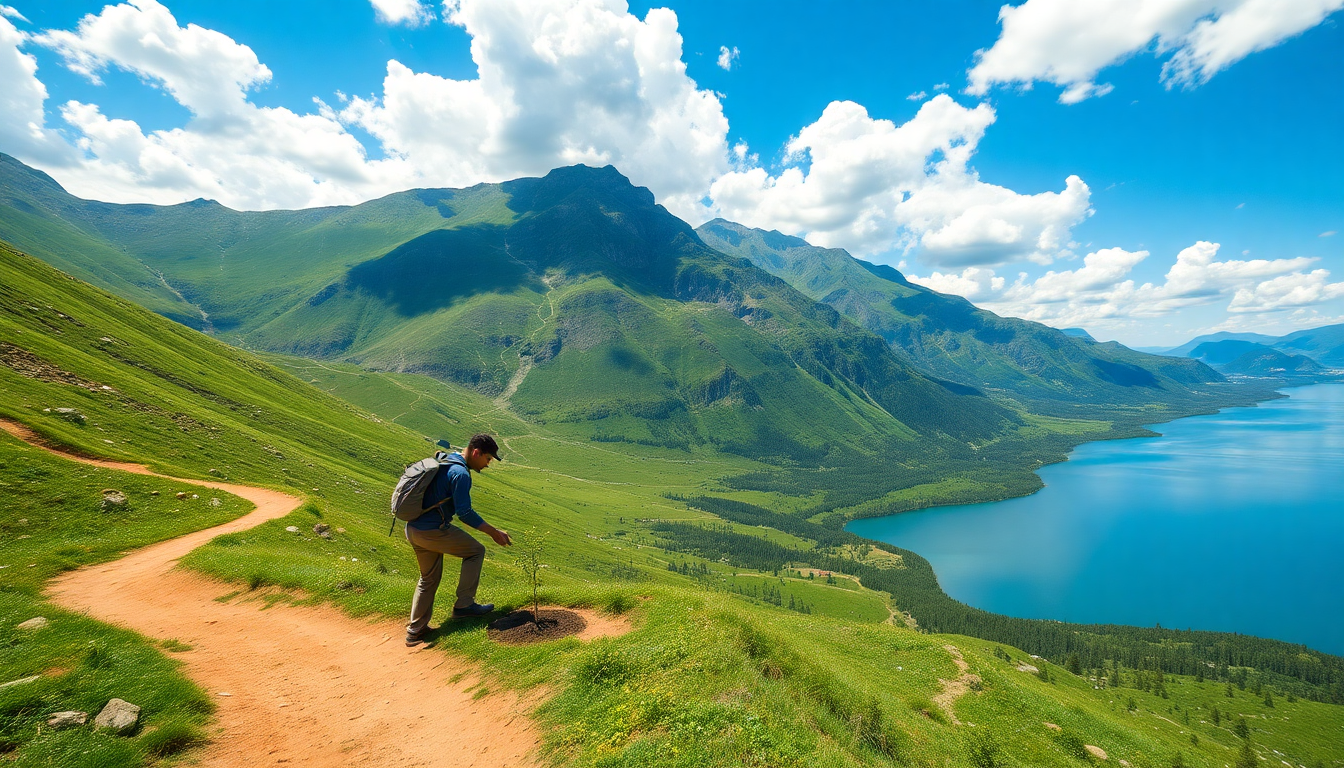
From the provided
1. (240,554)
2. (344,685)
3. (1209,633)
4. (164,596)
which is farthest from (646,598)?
(1209,633)

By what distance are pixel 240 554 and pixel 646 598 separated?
17.2 metres

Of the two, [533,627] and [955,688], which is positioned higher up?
[533,627]

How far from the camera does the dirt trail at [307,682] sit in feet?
28.5

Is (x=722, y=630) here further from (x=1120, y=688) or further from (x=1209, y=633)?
Answer: (x=1209, y=633)

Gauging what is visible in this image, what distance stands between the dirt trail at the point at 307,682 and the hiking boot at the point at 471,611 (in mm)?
1277

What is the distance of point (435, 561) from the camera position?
12.0 m

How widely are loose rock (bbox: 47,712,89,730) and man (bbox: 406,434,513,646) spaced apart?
16.9ft

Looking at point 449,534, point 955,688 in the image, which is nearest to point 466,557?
point 449,534

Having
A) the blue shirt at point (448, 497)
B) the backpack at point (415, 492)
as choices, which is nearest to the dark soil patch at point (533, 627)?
the blue shirt at point (448, 497)

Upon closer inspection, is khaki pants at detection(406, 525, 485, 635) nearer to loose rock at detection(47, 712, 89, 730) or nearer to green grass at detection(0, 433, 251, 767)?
green grass at detection(0, 433, 251, 767)

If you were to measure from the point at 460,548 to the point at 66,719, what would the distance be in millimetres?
6266

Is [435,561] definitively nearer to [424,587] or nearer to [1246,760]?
[424,587]

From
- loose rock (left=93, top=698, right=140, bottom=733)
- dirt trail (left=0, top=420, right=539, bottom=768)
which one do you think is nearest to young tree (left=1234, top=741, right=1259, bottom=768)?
dirt trail (left=0, top=420, right=539, bottom=768)

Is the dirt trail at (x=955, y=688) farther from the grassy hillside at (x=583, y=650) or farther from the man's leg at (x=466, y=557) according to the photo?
the man's leg at (x=466, y=557)
